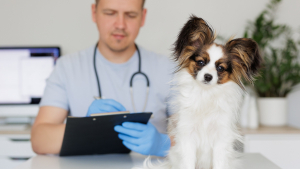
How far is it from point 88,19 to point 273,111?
1.88 metres

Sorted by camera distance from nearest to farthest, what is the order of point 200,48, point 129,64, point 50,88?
point 200,48 < point 50,88 < point 129,64

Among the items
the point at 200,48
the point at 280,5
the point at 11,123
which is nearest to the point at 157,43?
the point at 280,5

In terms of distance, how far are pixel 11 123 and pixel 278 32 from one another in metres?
2.63

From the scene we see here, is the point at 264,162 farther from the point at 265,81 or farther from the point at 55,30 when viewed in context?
the point at 55,30

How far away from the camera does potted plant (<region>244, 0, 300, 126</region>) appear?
2467mm

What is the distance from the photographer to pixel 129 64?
5.74ft

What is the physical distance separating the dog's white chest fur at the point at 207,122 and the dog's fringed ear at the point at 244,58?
35mm

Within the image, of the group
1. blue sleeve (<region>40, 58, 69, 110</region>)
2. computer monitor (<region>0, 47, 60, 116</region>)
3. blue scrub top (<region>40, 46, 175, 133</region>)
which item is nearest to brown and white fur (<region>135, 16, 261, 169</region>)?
blue scrub top (<region>40, 46, 175, 133</region>)

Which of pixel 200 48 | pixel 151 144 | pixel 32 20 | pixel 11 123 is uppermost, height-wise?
pixel 32 20

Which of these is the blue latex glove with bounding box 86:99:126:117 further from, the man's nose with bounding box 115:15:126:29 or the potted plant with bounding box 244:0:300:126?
the potted plant with bounding box 244:0:300:126

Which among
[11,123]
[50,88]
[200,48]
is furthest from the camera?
[11,123]

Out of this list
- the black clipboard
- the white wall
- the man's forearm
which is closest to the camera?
the black clipboard

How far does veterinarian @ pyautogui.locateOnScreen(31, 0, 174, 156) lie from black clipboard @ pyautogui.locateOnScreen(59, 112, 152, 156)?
0.29 meters

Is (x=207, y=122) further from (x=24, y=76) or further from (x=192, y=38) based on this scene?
(x=24, y=76)
